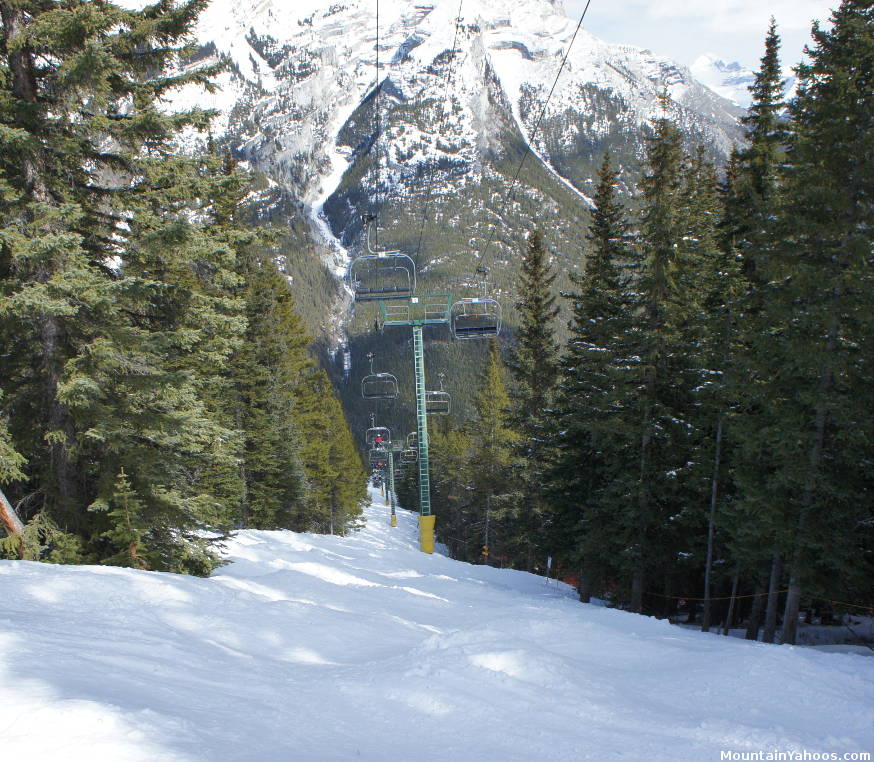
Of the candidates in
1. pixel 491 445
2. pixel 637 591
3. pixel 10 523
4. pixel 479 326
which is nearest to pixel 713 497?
pixel 637 591

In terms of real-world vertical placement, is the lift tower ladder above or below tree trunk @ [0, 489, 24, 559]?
above

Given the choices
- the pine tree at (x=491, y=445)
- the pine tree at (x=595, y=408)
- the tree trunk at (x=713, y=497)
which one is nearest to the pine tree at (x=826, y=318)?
the tree trunk at (x=713, y=497)

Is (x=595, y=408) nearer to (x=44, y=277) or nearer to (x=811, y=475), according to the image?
(x=811, y=475)

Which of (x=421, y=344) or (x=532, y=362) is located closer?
(x=421, y=344)

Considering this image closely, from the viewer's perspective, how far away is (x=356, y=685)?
554 cm

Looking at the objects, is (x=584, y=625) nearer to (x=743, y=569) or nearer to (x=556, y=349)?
(x=743, y=569)

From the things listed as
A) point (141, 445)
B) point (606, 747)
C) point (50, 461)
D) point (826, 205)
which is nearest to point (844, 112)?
point (826, 205)

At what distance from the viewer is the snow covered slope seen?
4023 mm

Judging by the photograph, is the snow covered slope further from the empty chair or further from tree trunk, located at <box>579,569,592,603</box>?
the empty chair

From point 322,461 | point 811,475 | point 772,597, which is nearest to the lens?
point 811,475

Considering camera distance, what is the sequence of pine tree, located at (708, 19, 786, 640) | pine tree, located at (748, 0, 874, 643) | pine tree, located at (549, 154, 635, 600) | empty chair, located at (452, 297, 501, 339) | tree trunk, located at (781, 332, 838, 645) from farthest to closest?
1. empty chair, located at (452, 297, 501, 339)
2. pine tree, located at (549, 154, 635, 600)
3. pine tree, located at (708, 19, 786, 640)
4. tree trunk, located at (781, 332, 838, 645)
5. pine tree, located at (748, 0, 874, 643)

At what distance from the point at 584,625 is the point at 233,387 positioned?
17026mm

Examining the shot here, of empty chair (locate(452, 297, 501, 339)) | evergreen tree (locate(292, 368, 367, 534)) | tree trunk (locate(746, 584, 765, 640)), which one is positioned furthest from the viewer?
evergreen tree (locate(292, 368, 367, 534))

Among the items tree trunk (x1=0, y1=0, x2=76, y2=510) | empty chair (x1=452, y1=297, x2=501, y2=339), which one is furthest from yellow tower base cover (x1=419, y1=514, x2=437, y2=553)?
tree trunk (x1=0, y1=0, x2=76, y2=510)
